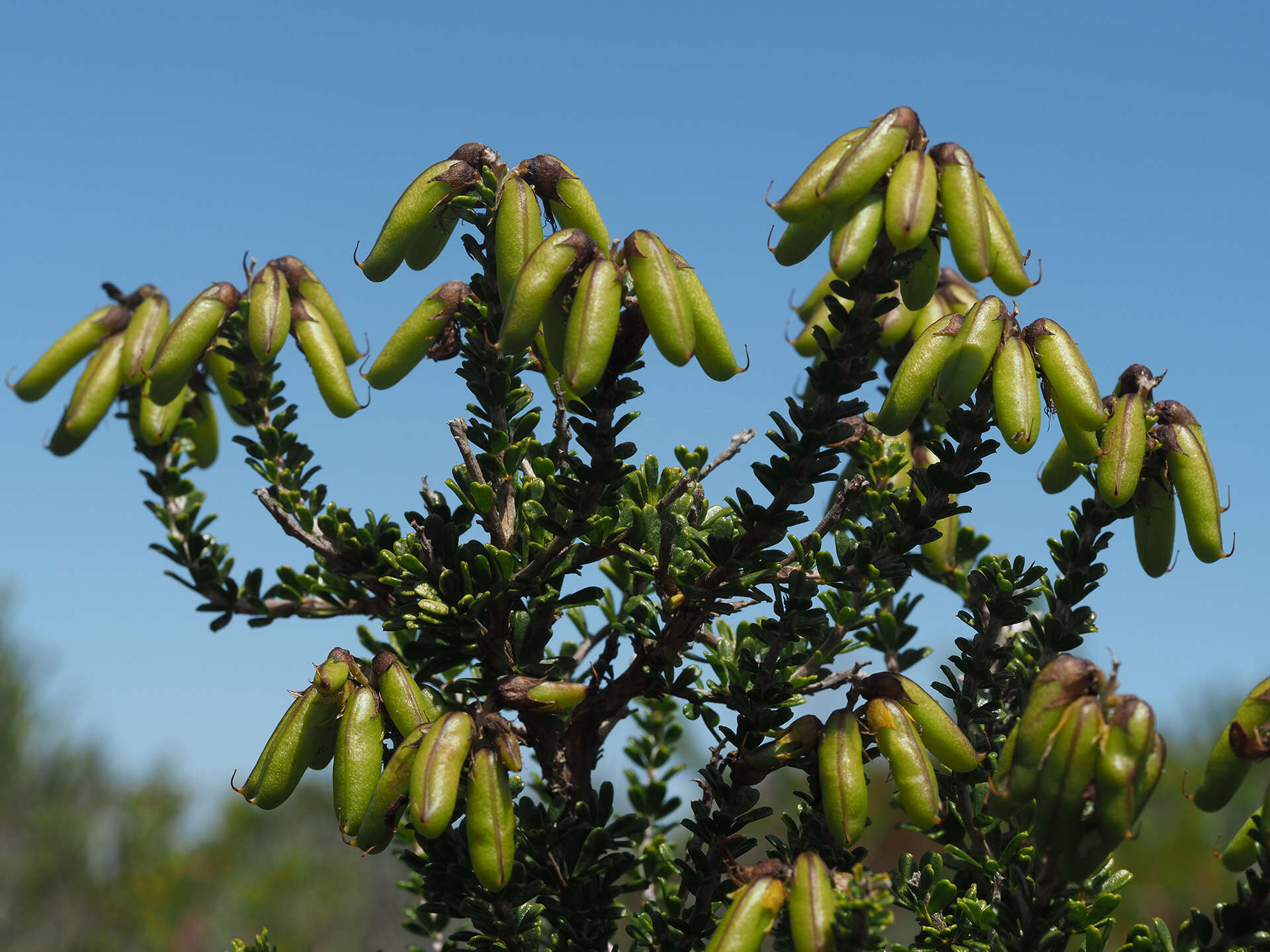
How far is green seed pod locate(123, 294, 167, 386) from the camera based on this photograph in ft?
7.38

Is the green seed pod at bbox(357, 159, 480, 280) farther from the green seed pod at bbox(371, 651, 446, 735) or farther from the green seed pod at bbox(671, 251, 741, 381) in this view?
the green seed pod at bbox(371, 651, 446, 735)

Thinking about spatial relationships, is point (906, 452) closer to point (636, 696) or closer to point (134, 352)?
point (636, 696)

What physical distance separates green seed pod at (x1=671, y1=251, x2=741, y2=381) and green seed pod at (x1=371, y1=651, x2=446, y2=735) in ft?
2.14

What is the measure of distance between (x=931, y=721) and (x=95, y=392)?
189cm

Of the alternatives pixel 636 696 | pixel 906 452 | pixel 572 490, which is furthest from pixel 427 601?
pixel 906 452

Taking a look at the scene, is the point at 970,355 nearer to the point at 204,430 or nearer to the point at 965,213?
the point at 965,213

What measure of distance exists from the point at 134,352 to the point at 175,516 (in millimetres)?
388

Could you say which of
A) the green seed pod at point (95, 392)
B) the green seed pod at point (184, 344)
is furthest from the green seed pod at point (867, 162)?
the green seed pod at point (95, 392)

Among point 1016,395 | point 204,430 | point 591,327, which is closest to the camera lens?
point 591,327

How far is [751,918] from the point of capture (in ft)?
4.16

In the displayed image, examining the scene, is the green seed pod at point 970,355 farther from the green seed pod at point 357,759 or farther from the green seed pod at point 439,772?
the green seed pod at point 357,759

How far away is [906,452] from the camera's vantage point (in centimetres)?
220

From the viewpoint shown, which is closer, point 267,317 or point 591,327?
point 591,327

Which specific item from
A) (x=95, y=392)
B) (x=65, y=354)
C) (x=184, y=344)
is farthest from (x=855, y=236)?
(x=65, y=354)
